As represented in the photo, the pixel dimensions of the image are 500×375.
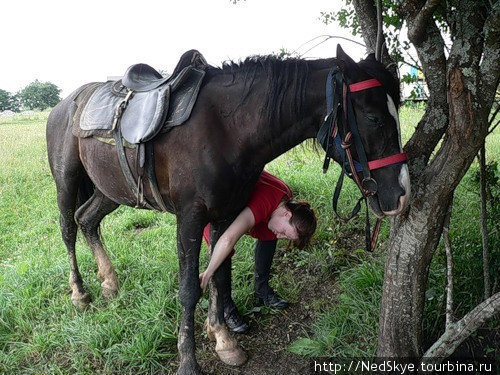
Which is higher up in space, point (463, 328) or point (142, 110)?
point (142, 110)

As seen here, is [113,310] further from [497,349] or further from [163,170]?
[497,349]

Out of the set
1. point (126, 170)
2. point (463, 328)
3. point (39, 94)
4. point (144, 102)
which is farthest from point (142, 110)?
point (39, 94)

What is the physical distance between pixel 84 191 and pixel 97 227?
14.9 inches

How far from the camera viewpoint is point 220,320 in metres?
3.14

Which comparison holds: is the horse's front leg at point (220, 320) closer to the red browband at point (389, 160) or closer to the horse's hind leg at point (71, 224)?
the red browband at point (389, 160)

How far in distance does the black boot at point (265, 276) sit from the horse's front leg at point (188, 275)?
814mm

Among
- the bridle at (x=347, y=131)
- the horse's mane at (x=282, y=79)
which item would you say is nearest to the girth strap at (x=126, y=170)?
the horse's mane at (x=282, y=79)

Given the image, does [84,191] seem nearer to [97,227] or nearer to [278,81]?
[97,227]

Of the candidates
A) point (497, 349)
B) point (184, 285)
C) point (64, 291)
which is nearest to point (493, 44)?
point (497, 349)

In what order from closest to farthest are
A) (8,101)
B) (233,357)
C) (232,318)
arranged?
(233,357) < (232,318) < (8,101)

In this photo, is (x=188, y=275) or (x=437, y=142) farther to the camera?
(x=188, y=275)

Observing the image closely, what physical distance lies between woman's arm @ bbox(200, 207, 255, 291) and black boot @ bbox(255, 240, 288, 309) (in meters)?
0.64

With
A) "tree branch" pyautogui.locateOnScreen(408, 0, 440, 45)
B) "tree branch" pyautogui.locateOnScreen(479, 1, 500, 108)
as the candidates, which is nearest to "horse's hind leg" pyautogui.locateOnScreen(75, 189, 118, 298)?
"tree branch" pyautogui.locateOnScreen(408, 0, 440, 45)

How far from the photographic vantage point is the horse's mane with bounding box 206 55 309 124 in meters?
2.47
